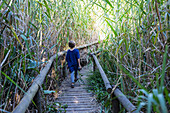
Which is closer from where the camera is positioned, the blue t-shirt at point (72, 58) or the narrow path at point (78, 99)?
the narrow path at point (78, 99)

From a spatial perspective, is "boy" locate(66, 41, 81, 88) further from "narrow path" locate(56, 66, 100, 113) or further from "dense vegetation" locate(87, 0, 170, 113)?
"dense vegetation" locate(87, 0, 170, 113)

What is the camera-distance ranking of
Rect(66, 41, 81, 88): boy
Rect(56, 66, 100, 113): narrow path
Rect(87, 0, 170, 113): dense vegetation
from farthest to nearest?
Rect(66, 41, 81, 88): boy
Rect(56, 66, 100, 113): narrow path
Rect(87, 0, 170, 113): dense vegetation

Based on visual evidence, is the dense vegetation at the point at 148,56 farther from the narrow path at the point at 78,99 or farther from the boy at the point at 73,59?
the boy at the point at 73,59

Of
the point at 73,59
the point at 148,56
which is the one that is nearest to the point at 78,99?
the point at 73,59

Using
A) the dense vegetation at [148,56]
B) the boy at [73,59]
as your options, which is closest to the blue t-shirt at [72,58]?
the boy at [73,59]

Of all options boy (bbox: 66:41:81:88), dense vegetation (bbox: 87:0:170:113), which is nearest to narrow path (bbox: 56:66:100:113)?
boy (bbox: 66:41:81:88)

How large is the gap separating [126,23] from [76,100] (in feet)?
5.75

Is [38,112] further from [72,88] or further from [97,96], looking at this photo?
[72,88]

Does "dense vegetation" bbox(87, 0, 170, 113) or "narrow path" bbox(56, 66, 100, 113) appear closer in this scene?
"dense vegetation" bbox(87, 0, 170, 113)

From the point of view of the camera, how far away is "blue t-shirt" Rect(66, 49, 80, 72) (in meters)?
3.99

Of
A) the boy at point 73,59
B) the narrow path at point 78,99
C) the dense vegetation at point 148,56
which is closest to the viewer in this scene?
the dense vegetation at point 148,56

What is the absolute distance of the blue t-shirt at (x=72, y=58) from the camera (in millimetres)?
3994

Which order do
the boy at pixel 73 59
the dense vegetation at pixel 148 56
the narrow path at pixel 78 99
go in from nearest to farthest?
the dense vegetation at pixel 148 56 → the narrow path at pixel 78 99 → the boy at pixel 73 59

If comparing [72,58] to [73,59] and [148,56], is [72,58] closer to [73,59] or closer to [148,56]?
[73,59]
